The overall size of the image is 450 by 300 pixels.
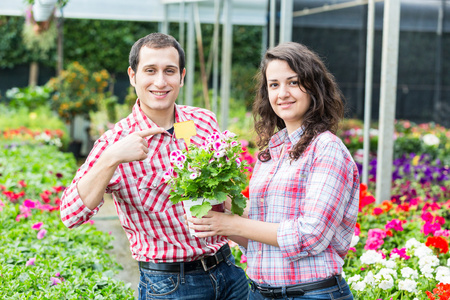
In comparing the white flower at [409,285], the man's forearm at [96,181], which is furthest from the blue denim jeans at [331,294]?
the white flower at [409,285]

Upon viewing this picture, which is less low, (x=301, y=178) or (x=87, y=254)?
(x=301, y=178)

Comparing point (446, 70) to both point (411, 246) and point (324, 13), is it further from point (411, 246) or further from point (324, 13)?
point (411, 246)

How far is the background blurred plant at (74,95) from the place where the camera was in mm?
10242

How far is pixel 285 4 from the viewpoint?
423cm

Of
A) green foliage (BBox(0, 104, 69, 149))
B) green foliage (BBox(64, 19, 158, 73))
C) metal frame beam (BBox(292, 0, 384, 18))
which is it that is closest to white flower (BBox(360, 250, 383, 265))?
metal frame beam (BBox(292, 0, 384, 18))

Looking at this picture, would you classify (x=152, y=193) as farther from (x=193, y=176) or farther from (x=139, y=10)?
(x=139, y=10)

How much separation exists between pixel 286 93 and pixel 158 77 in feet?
1.48

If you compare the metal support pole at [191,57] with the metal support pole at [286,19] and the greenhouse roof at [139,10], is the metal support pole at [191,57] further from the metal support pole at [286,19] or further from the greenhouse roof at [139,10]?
the metal support pole at [286,19]

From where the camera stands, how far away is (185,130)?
1654mm

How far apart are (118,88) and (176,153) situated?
1104 centimetres

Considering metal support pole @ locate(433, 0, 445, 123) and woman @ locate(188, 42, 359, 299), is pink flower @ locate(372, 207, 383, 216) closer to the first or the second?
woman @ locate(188, 42, 359, 299)

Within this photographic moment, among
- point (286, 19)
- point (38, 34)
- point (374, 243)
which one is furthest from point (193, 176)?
point (38, 34)

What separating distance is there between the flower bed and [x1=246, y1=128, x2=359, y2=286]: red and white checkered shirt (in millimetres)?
1122

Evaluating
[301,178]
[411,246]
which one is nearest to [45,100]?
[411,246]
